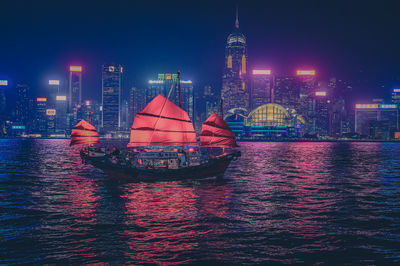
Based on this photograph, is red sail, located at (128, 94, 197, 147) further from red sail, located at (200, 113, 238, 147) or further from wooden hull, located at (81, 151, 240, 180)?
wooden hull, located at (81, 151, 240, 180)

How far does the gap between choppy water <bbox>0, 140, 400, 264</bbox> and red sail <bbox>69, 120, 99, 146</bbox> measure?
36876mm

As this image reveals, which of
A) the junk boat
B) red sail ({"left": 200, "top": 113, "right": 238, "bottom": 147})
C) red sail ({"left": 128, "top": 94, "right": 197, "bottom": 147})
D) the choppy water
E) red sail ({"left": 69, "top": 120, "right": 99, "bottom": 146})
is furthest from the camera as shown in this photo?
red sail ({"left": 69, "top": 120, "right": 99, "bottom": 146})

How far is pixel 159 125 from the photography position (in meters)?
43.5

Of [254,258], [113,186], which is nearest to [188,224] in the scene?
[254,258]

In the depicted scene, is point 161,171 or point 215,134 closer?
point 161,171

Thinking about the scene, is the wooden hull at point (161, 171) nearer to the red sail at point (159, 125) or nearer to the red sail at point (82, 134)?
the red sail at point (159, 125)

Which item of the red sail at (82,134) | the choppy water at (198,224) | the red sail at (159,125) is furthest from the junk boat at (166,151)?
the red sail at (82,134)

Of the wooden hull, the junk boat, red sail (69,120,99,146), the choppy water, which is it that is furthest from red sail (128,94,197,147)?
red sail (69,120,99,146)

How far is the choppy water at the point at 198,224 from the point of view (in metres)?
15.4

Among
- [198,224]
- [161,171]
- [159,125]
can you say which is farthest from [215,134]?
[198,224]

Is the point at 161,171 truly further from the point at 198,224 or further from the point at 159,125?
the point at 198,224

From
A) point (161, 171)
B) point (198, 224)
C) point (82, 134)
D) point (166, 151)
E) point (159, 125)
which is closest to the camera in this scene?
point (198, 224)

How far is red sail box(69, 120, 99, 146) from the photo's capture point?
73.3 metres

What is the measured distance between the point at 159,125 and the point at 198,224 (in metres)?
24.2
